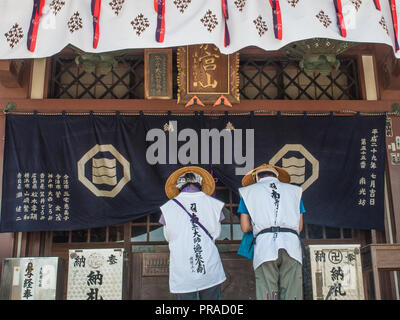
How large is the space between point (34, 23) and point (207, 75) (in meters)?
2.44

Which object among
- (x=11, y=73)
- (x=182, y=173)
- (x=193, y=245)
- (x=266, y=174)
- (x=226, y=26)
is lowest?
(x=193, y=245)

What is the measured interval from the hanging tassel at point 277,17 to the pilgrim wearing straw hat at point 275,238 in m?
1.68

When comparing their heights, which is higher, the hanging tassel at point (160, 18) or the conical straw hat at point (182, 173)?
the hanging tassel at point (160, 18)

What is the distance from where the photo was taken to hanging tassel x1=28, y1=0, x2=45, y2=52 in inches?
215

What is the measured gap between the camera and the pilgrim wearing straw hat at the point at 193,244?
4.95 m

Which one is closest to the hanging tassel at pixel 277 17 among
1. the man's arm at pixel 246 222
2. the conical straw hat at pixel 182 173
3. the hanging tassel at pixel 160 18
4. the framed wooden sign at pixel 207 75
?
the hanging tassel at pixel 160 18

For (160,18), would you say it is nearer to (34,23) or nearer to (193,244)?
(34,23)

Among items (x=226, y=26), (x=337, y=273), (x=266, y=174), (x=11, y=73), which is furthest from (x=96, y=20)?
(x=337, y=273)

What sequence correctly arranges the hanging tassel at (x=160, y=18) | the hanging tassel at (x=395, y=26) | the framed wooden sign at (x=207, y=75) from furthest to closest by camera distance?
the framed wooden sign at (x=207, y=75), the hanging tassel at (x=395, y=26), the hanging tassel at (x=160, y=18)

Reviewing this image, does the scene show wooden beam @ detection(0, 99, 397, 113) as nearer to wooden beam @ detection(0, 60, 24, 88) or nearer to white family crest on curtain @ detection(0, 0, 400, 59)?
wooden beam @ detection(0, 60, 24, 88)

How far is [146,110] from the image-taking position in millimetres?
6965

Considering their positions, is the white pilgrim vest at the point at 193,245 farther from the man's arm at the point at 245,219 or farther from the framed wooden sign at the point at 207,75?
the framed wooden sign at the point at 207,75

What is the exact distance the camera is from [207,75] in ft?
22.6

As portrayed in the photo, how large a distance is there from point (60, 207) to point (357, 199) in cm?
406
